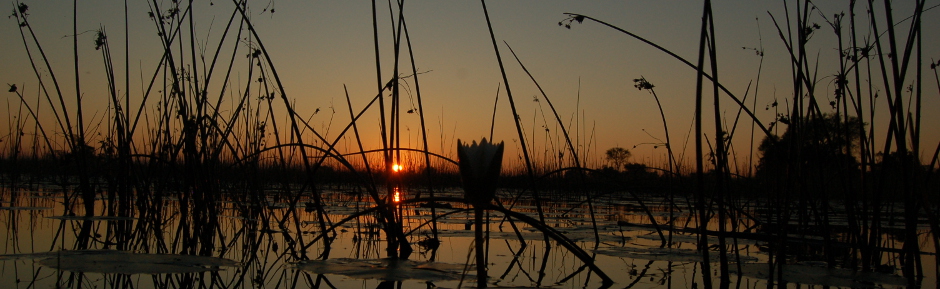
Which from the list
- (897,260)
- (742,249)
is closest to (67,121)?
(742,249)

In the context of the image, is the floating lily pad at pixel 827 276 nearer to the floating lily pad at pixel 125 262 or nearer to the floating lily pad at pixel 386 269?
the floating lily pad at pixel 386 269

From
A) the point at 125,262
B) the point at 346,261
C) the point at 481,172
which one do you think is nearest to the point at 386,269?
the point at 346,261

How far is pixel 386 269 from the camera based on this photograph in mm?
1688

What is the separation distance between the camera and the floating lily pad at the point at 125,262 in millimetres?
1487

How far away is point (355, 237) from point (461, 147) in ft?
6.67

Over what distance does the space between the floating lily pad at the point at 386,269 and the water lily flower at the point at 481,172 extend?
1.13ft

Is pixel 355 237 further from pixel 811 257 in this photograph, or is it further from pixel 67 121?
pixel 811 257

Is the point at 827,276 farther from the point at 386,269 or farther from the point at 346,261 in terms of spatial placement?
the point at 346,261

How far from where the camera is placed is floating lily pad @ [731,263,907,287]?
68.7 inches

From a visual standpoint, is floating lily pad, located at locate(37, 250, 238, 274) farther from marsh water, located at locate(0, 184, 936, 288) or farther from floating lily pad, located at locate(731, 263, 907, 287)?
floating lily pad, located at locate(731, 263, 907, 287)

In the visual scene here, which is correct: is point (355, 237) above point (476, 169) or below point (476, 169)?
below

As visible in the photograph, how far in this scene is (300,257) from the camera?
2371 mm

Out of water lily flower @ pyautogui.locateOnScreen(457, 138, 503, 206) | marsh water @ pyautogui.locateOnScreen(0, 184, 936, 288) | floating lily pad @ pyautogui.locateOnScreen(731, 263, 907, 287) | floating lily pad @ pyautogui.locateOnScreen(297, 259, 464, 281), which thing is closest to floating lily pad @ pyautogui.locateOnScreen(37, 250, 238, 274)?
marsh water @ pyautogui.locateOnScreen(0, 184, 936, 288)

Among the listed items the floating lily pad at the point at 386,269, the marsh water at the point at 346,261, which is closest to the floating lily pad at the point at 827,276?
the marsh water at the point at 346,261
